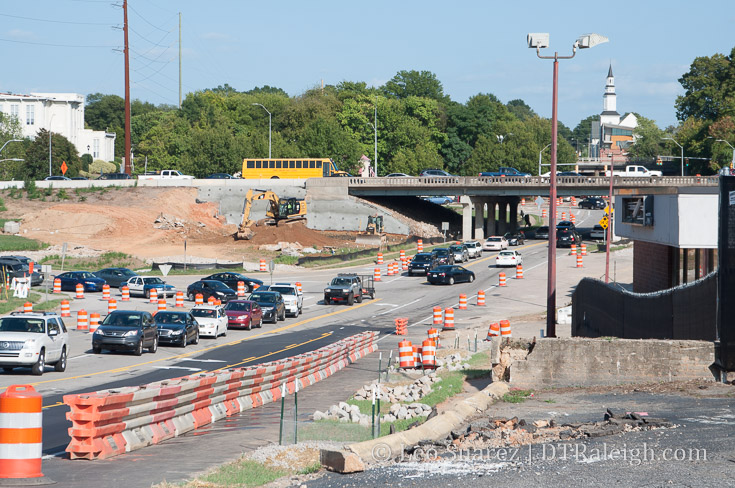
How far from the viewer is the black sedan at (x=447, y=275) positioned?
58875mm

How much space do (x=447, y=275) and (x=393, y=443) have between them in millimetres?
46606

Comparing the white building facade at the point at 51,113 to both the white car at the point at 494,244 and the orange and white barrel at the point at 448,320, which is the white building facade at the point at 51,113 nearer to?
the white car at the point at 494,244

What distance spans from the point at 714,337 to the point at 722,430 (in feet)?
20.5

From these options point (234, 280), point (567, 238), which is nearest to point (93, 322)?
point (234, 280)

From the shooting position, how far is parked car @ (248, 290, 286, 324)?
43000 millimetres

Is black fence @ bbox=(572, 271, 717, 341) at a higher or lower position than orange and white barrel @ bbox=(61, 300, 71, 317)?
higher

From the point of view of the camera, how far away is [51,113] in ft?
470

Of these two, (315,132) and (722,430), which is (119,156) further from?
(722,430)

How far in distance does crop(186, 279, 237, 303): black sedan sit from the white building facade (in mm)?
96272

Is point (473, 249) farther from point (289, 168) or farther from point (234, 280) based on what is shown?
point (289, 168)

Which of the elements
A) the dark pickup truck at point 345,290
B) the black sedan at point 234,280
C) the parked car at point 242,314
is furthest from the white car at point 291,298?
the black sedan at point 234,280

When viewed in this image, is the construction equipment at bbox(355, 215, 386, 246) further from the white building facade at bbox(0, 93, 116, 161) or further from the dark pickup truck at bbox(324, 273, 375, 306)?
the white building facade at bbox(0, 93, 116, 161)

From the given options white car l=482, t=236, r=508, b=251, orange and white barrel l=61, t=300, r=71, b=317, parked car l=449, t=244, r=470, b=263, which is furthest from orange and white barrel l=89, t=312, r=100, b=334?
white car l=482, t=236, r=508, b=251

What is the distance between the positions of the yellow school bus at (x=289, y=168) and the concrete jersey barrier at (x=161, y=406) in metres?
70.8
